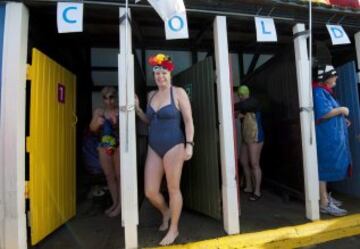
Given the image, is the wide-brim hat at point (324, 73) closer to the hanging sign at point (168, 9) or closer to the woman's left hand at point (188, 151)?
the hanging sign at point (168, 9)

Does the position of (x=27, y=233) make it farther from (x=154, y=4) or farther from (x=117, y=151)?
(x=154, y=4)

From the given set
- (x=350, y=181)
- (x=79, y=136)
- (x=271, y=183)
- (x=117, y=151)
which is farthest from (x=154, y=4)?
(x=350, y=181)

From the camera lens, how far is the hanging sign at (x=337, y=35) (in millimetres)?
4066

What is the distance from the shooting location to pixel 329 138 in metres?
4.06

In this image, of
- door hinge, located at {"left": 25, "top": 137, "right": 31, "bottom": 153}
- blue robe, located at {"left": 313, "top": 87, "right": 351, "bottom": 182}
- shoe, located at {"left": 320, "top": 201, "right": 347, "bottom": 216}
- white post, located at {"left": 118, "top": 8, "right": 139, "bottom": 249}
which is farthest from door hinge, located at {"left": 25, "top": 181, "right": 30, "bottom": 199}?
shoe, located at {"left": 320, "top": 201, "right": 347, "bottom": 216}

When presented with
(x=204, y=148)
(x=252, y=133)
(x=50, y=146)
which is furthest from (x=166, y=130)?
(x=252, y=133)

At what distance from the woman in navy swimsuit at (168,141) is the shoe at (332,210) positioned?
1.97m

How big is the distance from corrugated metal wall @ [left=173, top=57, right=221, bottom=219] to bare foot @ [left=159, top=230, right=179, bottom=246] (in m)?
0.63

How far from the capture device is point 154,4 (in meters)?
3.23

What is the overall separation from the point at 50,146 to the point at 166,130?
1.34 meters

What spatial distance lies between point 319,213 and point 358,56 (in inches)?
85.5

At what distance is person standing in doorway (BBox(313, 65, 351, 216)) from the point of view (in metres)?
4.04

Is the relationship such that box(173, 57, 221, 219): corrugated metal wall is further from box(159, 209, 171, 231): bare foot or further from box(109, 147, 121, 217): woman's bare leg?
box(109, 147, 121, 217): woman's bare leg

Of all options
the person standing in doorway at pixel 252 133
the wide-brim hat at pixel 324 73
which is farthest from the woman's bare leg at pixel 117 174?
the wide-brim hat at pixel 324 73
